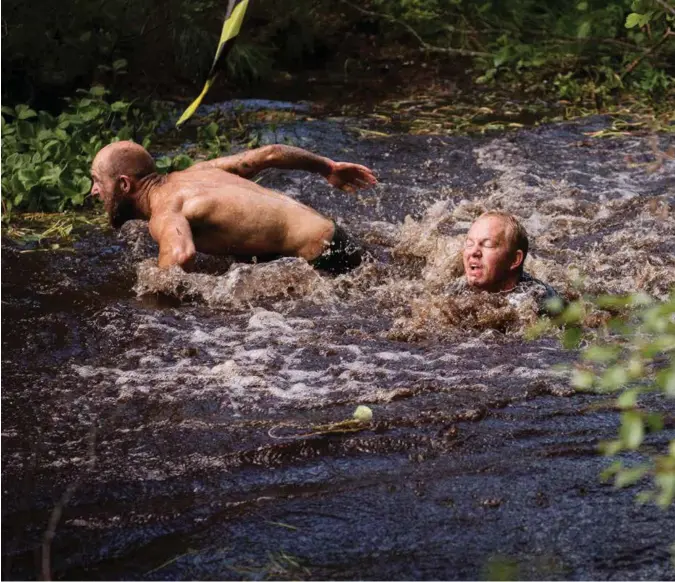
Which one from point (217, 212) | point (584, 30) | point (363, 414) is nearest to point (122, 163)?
point (217, 212)

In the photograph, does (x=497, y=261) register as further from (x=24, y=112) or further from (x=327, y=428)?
(x=24, y=112)

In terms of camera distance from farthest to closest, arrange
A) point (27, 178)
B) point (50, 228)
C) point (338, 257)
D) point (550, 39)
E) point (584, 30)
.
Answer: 1. point (550, 39)
2. point (584, 30)
3. point (27, 178)
4. point (50, 228)
5. point (338, 257)

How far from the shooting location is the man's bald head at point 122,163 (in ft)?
22.2

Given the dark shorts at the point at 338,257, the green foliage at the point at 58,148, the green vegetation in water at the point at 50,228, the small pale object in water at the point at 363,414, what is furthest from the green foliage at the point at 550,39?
the small pale object in water at the point at 363,414

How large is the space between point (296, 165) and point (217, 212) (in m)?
0.79

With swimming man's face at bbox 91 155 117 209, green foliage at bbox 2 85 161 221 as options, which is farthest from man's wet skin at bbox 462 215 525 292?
green foliage at bbox 2 85 161 221

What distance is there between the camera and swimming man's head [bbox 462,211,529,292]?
19.8 feet

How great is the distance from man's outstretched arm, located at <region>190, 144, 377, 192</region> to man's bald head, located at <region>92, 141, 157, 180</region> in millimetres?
414

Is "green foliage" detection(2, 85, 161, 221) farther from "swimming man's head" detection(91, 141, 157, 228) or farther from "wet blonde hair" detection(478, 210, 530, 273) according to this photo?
"wet blonde hair" detection(478, 210, 530, 273)

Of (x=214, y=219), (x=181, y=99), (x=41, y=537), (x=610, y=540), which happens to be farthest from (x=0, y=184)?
(x=610, y=540)

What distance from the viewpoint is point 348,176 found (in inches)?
277

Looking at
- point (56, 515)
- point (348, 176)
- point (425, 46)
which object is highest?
point (425, 46)

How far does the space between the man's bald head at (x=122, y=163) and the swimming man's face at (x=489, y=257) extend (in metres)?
1.96

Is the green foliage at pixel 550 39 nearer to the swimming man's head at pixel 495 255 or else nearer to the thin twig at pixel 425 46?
the thin twig at pixel 425 46
